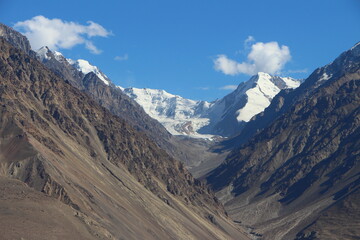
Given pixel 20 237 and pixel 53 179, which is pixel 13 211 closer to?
pixel 20 237

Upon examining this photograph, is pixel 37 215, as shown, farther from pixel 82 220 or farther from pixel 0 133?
pixel 0 133

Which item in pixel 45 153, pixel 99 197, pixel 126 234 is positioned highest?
pixel 45 153

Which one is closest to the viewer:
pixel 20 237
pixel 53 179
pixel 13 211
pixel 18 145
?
pixel 20 237

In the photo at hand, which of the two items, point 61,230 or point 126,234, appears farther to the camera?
point 126,234

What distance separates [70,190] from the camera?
16925 cm

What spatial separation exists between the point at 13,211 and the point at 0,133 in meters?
62.6

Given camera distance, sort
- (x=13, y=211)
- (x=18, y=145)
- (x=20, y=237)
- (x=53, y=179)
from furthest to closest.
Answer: (x=18, y=145)
(x=53, y=179)
(x=13, y=211)
(x=20, y=237)

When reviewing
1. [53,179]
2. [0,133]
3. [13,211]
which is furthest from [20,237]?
[0,133]

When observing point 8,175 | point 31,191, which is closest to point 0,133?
point 8,175

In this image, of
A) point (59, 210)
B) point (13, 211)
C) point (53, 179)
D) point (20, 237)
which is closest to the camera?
point (20, 237)

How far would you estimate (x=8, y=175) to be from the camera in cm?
16975

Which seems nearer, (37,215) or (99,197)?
(37,215)

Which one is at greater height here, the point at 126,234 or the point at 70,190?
the point at 70,190

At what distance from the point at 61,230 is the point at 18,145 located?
178ft
